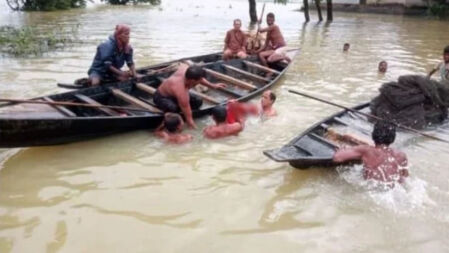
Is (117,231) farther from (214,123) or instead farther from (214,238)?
(214,123)

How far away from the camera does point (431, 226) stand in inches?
172

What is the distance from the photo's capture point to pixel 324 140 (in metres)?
5.60

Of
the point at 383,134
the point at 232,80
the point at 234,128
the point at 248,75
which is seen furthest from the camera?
the point at 248,75

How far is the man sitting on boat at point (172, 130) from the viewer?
6066 millimetres

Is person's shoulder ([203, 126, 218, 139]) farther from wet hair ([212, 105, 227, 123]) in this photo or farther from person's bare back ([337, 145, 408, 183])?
person's bare back ([337, 145, 408, 183])

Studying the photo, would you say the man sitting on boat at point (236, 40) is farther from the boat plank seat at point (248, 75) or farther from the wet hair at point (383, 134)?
the wet hair at point (383, 134)

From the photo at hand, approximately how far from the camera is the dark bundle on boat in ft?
22.2

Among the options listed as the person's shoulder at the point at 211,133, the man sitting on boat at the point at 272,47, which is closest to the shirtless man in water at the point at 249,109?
the person's shoulder at the point at 211,133

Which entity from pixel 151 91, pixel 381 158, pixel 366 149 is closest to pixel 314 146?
pixel 366 149

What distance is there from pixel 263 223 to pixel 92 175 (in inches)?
83.9

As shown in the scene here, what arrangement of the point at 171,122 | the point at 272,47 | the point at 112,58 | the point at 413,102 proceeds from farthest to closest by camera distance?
1. the point at 272,47
2. the point at 112,58
3. the point at 413,102
4. the point at 171,122

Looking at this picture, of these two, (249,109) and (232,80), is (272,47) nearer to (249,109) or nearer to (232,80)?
(232,80)

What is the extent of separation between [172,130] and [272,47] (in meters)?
5.24

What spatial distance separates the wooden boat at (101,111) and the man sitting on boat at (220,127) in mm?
494
